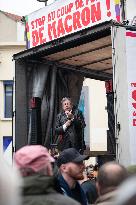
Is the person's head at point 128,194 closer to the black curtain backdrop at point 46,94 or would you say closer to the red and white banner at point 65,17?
the red and white banner at point 65,17

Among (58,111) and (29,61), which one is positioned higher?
(29,61)

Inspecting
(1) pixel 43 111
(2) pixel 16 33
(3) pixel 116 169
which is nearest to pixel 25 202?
(3) pixel 116 169

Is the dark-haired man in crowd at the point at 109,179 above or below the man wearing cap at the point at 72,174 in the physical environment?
above

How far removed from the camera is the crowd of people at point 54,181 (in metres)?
1.13

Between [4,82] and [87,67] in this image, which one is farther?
[4,82]

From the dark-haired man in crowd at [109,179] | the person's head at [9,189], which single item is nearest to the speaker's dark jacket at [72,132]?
the dark-haired man in crowd at [109,179]

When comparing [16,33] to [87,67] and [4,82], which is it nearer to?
[4,82]

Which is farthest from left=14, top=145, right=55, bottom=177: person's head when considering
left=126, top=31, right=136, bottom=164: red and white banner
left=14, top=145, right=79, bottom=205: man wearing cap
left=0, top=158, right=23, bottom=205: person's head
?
left=126, top=31, right=136, bottom=164: red and white banner

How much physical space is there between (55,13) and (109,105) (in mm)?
1824

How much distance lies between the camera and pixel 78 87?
9016 mm

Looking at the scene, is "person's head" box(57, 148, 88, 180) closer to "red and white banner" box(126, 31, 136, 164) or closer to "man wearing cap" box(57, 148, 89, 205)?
"man wearing cap" box(57, 148, 89, 205)

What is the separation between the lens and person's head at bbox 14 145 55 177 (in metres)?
2.47

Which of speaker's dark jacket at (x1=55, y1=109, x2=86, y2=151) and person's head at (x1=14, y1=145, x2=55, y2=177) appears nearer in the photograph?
person's head at (x1=14, y1=145, x2=55, y2=177)

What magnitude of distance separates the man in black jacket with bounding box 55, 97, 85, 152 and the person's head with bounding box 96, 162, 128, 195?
181 inches
